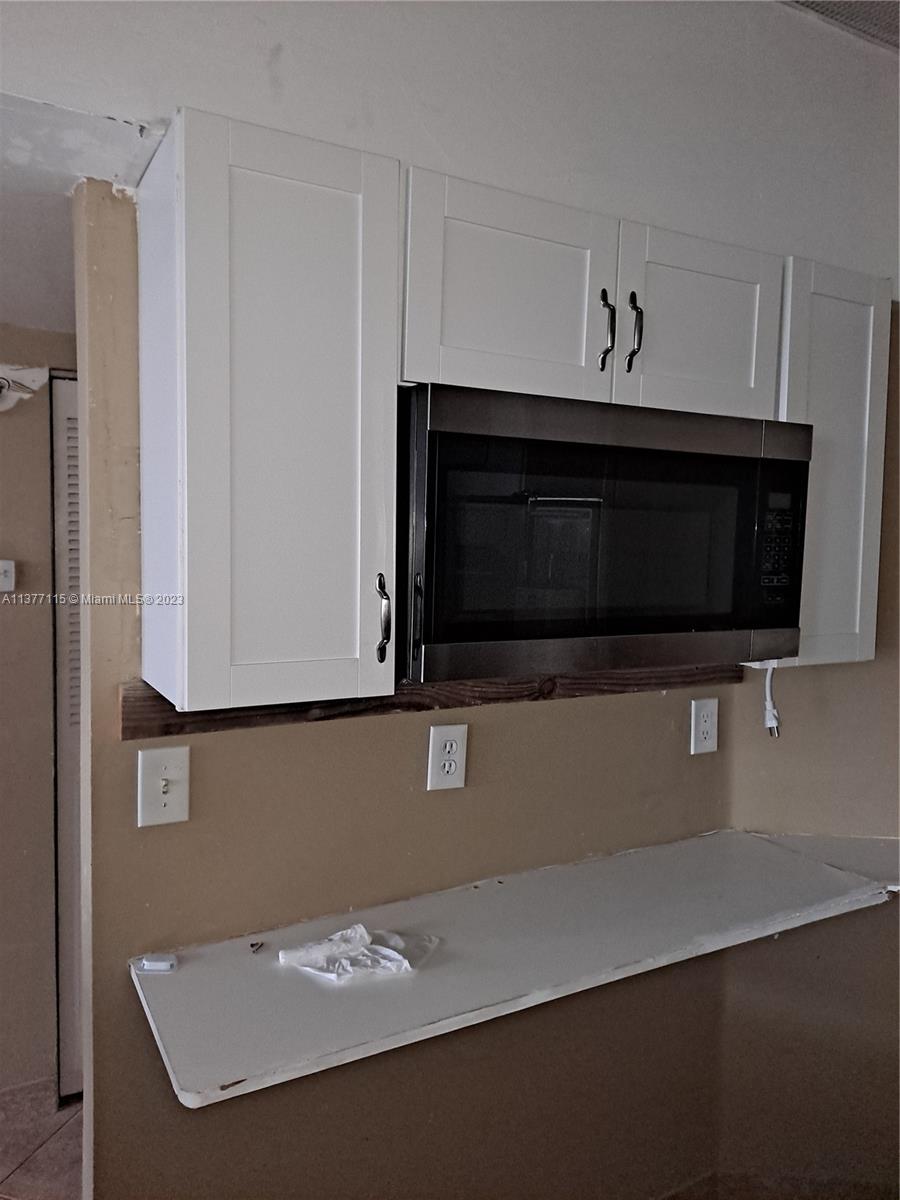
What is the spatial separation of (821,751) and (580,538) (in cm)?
99

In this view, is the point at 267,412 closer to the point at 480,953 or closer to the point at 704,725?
the point at 480,953

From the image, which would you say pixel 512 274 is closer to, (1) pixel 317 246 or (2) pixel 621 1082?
(1) pixel 317 246

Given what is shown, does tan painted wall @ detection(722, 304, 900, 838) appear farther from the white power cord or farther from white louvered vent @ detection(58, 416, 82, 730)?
white louvered vent @ detection(58, 416, 82, 730)

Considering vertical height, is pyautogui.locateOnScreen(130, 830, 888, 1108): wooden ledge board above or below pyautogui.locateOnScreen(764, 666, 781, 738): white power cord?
below

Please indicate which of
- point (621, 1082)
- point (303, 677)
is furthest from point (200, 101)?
point (621, 1082)

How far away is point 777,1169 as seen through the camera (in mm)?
2018

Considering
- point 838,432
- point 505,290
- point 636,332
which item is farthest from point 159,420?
point 838,432

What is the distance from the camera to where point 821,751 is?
2018 mm

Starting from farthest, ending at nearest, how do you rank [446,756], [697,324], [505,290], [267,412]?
[446,756] → [697,324] → [505,290] → [267,412]

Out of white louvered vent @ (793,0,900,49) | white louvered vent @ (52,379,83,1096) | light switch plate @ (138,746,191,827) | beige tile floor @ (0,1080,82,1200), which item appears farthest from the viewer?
white louvered vent @ (52,379,83,1096)

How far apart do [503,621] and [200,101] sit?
863 mm

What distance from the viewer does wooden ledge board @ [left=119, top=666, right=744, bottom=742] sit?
1.38 metres

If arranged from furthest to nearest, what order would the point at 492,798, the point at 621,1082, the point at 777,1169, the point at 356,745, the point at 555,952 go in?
the point at 777,1169 < the point at 621,1082 < the point at 492,798 < the point at 356,745 < the point at 555,952

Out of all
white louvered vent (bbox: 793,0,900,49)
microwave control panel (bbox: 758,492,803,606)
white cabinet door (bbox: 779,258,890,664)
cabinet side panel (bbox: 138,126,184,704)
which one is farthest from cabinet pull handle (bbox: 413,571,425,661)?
white louvered vent (bbox: 793,0,900,49)
